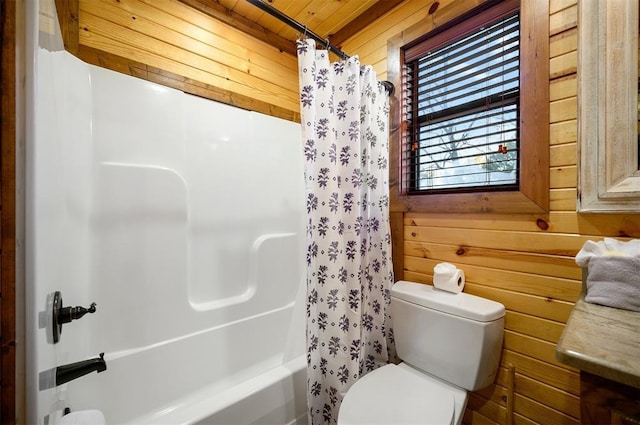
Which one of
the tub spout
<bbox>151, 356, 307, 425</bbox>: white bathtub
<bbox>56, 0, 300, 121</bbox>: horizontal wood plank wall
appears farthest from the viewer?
<bbox>56, 0, 300, 121</bbox>: horizontal wood plank wall

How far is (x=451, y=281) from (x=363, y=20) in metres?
1.75

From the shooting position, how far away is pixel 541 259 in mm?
1082

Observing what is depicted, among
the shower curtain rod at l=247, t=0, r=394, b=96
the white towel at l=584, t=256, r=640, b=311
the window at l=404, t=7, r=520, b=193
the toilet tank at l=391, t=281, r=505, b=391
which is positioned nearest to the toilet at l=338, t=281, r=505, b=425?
the toilet tank at l=391, t=281, r=505, b=391

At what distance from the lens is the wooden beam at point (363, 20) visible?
1.65m

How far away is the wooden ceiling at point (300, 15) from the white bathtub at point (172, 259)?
0.65 metres

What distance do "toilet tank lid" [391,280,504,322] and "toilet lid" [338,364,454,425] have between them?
0.33 metres

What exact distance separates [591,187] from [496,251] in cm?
41

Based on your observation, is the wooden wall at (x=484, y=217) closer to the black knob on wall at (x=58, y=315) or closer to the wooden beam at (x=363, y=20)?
the wooden beam at (x=363, y=20)

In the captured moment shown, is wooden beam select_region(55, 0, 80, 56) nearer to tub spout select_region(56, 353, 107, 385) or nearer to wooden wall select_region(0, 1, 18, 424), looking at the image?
wooden wall select_region(0, 1, 18, 424)

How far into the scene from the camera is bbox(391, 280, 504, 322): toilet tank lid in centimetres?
108

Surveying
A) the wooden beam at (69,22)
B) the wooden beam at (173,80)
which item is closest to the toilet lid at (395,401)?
the wooden beam at (173,80)

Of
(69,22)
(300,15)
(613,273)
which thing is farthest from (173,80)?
(613,273)

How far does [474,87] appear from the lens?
4.34 ft

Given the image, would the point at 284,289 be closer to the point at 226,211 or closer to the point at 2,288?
the point at 226,211
